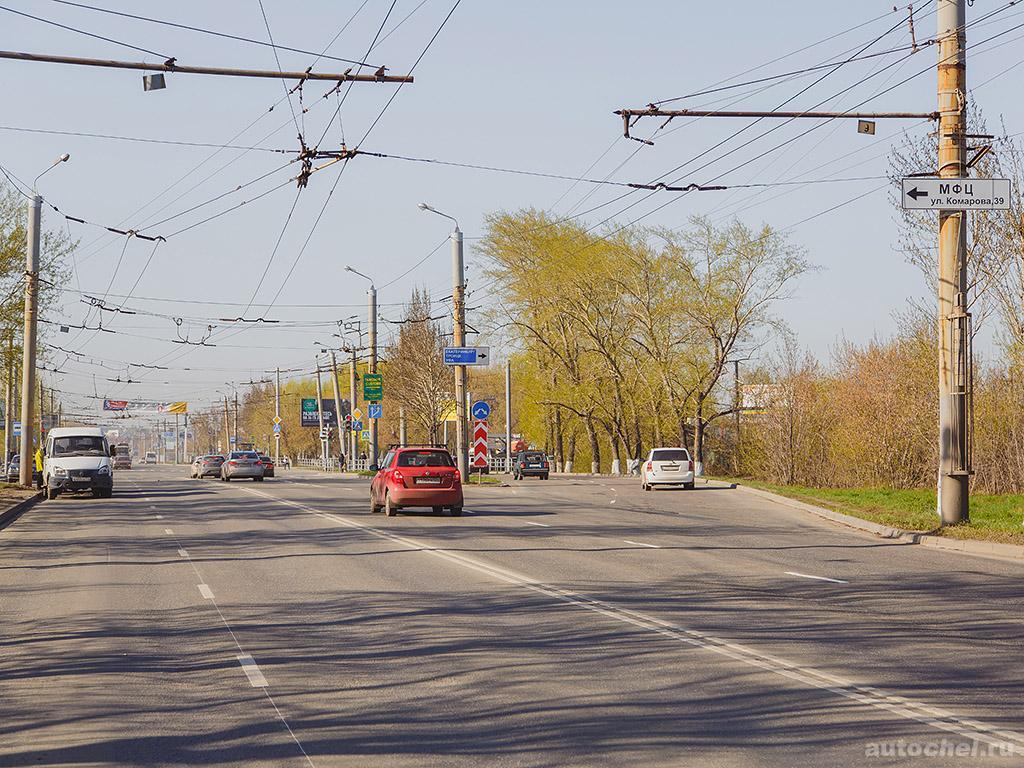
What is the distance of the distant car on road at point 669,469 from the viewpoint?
156 feet

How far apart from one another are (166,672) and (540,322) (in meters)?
62.5

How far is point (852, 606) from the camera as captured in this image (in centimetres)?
1419

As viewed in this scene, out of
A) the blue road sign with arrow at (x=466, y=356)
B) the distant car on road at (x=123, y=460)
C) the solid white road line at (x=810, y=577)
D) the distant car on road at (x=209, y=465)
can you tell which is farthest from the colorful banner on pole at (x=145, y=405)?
the solid white road line at (x=810, y=577)

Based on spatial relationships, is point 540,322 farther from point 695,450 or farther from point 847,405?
point 847,405

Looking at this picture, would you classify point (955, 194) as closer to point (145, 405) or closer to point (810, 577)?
point (810, 577)

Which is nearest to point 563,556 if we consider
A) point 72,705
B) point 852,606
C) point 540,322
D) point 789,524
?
point 852,606

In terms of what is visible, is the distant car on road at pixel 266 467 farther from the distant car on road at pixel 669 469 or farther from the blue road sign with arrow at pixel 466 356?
the distant car on road at pixel 669 469

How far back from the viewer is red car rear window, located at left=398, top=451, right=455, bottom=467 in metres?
32.0

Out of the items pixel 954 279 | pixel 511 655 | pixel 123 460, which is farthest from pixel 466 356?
pixel 123 460

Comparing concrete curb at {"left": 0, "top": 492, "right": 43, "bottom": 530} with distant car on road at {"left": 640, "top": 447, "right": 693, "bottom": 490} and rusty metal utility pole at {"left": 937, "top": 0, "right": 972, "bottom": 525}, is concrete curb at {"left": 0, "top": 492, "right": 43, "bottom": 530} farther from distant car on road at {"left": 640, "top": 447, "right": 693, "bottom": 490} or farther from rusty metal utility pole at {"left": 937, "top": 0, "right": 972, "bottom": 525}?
distant car on road at {"left": 640, "top": 447, "right": 693, "bottom": 490}

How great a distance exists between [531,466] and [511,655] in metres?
60.3

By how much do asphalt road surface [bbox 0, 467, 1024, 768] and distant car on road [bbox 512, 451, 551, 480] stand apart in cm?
4750

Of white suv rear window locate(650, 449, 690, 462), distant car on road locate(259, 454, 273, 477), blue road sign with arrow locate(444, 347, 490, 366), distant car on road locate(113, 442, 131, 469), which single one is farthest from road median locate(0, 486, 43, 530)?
distant car on road locate(113, 442, 131, 469)

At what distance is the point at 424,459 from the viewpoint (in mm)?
32156
